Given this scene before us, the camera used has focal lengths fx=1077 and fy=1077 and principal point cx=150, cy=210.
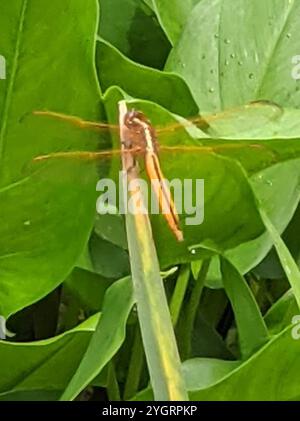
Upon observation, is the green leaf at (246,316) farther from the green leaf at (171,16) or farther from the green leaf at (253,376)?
the green leaf at (171,16)

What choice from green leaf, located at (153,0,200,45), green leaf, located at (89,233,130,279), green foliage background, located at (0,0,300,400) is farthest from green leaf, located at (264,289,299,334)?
green leaf, located at (153,0,200,45)

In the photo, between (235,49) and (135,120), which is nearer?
(135,120)

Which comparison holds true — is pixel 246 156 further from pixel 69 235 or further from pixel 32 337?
Result: pixel 32 337

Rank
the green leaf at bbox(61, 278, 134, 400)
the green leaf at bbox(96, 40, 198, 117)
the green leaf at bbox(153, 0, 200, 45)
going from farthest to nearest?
the green leaf at bbox(153, 0, 200, 45), the green leaf at bbox(96, 40, 198, 117), the green leaf at bbox(61, 278, 134, 400)

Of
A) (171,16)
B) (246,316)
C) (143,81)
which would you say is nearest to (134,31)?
(171,16)

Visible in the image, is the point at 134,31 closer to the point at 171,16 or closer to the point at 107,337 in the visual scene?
the point at 171,16

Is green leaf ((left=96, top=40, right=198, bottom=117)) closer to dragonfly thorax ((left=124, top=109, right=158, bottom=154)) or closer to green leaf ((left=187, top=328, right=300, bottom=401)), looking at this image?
dragonfly thorax ((left=124, top=109, right=158, bottom=154))

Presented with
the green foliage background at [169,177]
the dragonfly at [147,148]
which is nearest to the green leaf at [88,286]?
→ the green foliage background at [169,177]
